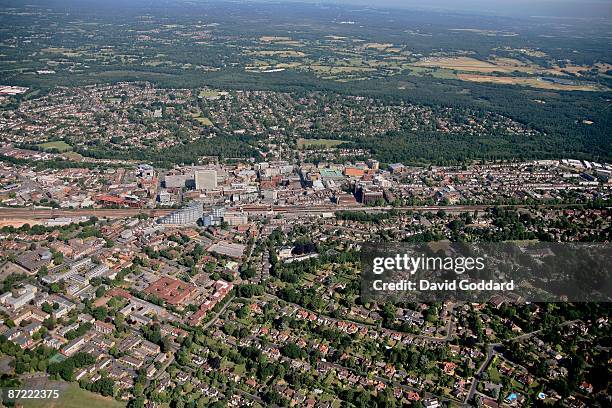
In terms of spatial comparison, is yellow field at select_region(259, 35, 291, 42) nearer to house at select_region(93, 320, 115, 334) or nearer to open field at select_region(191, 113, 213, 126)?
open field at select_region(191, 113, 213, 126)

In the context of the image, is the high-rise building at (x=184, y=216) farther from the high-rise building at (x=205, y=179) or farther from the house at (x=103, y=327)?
the house at (x=103, y=327)

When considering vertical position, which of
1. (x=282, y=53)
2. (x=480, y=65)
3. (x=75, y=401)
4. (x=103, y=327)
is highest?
(x=480, y=65)

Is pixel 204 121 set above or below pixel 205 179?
below

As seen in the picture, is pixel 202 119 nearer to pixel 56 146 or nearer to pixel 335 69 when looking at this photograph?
pixel 56 146

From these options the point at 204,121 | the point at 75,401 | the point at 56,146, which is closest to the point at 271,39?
the point at 204,121

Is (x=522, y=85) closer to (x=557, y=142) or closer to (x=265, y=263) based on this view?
(x=557, y=142)

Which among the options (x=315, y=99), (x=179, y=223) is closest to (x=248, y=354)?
(x=179, y=223)
